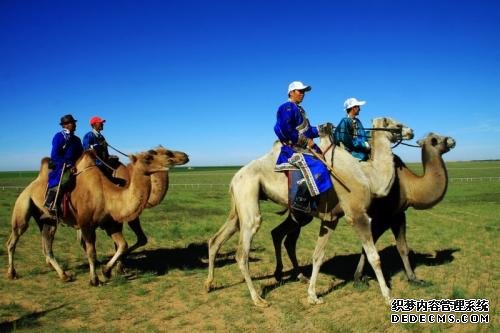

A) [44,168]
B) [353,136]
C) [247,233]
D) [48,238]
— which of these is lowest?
[48,238]

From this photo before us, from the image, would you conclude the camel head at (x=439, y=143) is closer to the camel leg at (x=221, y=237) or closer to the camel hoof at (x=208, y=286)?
the camel leg at (x=221, y=237)

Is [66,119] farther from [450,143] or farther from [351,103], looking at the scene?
[450,143]

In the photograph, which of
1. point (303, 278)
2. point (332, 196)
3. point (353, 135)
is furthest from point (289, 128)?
point (303, 278)

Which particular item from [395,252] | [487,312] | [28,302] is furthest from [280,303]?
[395,252]

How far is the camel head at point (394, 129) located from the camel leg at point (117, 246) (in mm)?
5580

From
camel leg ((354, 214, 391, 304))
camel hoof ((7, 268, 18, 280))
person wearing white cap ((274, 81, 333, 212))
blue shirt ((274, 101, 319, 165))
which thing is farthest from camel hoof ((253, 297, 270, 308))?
camel hoof ((7, 268, 18, 280))

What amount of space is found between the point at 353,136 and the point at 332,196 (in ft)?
Result: 5.32

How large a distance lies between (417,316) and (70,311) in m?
5.50

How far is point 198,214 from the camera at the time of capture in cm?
2292

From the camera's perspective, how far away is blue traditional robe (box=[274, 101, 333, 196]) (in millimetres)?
6746

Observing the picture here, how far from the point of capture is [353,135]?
8.11 meters

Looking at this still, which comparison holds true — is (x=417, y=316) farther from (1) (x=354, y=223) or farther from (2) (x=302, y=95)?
(2) (x=302, y=95)

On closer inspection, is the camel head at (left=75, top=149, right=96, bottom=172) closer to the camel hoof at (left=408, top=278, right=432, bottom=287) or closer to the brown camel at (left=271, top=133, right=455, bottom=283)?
the brown camel at (left=271, top=133, right=455, bottom=283)

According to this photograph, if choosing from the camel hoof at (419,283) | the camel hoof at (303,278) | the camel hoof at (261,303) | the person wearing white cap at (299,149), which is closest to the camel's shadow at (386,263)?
the camel hoof at (419,283)
